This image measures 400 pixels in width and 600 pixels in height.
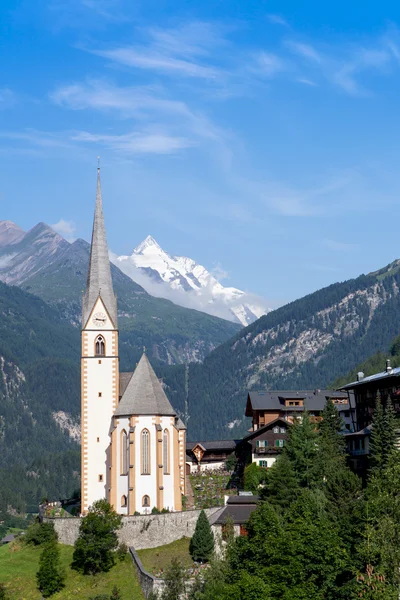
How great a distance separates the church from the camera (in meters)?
107

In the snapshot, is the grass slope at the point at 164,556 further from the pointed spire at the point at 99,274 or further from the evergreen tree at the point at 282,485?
the pointed spire at the point at 99,274

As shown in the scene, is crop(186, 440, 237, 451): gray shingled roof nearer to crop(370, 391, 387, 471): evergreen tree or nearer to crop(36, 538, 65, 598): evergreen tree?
crop(36, 538, 65, 598): evergreen tree

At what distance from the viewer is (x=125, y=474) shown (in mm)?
108062

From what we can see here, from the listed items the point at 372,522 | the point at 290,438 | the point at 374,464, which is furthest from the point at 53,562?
the point at 372,522

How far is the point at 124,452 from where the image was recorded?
109 meters

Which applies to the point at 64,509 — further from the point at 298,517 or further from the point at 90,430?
the point at 298,517

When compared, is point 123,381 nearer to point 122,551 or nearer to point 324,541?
point 122,551

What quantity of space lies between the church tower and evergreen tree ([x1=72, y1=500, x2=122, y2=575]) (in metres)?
13.5

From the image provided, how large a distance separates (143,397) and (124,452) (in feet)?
21.5

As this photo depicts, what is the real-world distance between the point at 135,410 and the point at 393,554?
5627cm

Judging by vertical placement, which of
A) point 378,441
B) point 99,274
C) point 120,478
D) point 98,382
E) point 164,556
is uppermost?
point 99,274

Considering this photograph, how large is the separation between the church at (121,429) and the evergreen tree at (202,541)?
16.0 meters

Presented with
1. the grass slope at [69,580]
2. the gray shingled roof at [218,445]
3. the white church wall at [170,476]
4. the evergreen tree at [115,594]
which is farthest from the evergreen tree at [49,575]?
the gray shingled roof at [218,445]

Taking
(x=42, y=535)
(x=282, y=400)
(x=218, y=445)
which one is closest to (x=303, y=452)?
(x=42, y=535)
